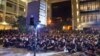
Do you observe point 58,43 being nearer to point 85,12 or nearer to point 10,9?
point 85,12

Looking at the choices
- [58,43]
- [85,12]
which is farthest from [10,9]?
[58,43]

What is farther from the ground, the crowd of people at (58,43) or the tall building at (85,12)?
the tall building at (85,12)

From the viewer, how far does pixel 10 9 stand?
54.1 meters

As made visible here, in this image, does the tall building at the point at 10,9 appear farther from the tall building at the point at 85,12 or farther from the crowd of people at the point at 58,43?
the crowd of people at the point at 58,43

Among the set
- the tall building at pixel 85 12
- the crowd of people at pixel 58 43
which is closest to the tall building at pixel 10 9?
the tall building at pixel 85 12

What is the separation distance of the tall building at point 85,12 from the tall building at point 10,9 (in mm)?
17739

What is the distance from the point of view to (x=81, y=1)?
5006 centimetres

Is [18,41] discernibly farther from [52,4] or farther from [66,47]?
[52,4]

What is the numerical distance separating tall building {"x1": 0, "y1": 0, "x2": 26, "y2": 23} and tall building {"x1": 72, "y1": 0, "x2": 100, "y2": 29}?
58.2ft

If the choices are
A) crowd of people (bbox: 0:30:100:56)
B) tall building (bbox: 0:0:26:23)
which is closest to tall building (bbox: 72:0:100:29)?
tall building (bbox: 0:0:26:23)

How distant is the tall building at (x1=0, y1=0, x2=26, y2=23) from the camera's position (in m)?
50.1

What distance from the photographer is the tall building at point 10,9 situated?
5008 centimetres

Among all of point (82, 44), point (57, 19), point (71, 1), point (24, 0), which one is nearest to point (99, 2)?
point (71, 1)

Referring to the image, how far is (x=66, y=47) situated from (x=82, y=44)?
5.60ft
